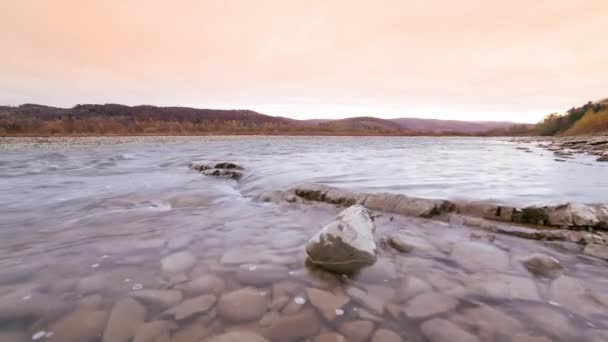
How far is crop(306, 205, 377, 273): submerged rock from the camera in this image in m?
2.47

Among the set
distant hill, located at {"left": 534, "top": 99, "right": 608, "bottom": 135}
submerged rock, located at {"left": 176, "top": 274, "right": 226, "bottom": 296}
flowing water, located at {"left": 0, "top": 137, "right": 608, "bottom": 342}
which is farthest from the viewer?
distant hill, located at {"left": 534, "top": 99, "right": 608, "bottom": 135}

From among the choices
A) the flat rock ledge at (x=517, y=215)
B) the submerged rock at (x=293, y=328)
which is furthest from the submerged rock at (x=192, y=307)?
the flat rock ledge at (x=517, y=215)

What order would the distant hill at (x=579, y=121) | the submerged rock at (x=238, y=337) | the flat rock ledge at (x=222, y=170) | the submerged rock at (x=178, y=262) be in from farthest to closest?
the distant hill at (x=579, y=121), the flat rock ledge at (x=222, y=170), the submerged rock at (x=178, y=262), the submerged rock at (x=238, y=337)

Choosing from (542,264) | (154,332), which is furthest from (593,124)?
(154,332)

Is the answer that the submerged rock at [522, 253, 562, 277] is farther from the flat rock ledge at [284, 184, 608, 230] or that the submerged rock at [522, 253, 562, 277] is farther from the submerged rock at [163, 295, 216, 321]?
the submerged rock at [163, 295, 216, 321]

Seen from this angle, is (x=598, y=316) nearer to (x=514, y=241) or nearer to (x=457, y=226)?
(x=514, y=241)

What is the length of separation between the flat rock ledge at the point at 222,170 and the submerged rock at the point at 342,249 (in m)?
5.46

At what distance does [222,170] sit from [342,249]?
6.76m

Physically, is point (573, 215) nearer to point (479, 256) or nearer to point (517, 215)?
point (517, 215)

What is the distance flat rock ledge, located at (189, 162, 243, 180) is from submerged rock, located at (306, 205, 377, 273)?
546cm

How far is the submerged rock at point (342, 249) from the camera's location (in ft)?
8.10

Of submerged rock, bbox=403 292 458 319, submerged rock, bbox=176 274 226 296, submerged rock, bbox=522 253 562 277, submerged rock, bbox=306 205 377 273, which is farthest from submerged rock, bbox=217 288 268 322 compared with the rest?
submerged rock, bbox=522 253 562 277

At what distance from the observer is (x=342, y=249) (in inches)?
98.3

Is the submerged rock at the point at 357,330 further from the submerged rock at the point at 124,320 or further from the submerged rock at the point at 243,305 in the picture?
the submerged rock at the point at 124,320
